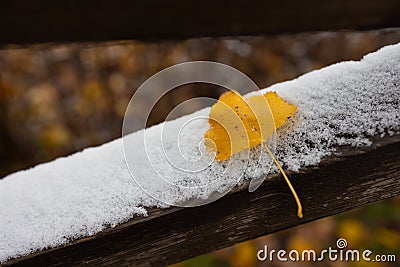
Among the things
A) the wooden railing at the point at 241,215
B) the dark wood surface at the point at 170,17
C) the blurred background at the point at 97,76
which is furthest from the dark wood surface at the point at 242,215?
the blurred background at the point at 97,76

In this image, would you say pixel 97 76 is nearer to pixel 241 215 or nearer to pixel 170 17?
pixel 170 17

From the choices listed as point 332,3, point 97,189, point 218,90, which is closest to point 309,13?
point 332,3

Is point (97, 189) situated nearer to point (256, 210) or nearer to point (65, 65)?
point (256, 210)

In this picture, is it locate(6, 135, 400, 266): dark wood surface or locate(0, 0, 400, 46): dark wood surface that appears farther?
locate(0, 0, 400, 46): dark wood surface

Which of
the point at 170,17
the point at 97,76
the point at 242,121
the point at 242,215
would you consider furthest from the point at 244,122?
the point at 97,76

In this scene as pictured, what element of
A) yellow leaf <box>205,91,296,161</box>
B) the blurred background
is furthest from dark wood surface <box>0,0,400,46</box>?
the blurred background

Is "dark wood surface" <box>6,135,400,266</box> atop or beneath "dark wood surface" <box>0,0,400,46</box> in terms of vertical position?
beneath

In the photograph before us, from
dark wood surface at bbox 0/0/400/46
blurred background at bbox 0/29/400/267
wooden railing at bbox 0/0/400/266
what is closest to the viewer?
wooden railing at bbox 0/0/400/266

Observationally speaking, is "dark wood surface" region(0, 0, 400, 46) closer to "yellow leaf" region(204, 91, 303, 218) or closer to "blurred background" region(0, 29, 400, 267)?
"yellow leaf" region(204, 91, 303, 218)
